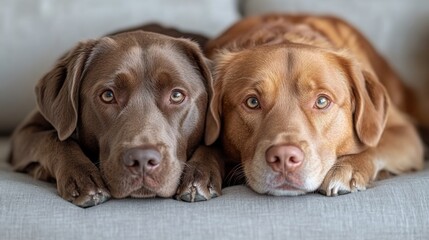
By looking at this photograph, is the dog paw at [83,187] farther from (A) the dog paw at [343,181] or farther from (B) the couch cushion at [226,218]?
(A) the dog paw at [343,181]

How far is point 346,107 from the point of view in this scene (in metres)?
3.30

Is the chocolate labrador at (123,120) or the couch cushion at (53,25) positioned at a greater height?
the chocolate labrador at (123,120)

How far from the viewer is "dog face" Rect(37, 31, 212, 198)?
9.57 feet

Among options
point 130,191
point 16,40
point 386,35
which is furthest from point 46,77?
point 386,35

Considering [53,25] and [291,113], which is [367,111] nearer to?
[291,113]

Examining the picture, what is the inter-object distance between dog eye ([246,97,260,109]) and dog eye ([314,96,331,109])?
0.80 feet

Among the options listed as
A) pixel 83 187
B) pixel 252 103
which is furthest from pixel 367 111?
pixel 83 187

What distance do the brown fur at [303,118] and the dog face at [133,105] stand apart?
15 centimetres

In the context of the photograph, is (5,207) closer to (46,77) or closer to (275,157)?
(46,77)

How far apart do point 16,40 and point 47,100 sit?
1373 mm

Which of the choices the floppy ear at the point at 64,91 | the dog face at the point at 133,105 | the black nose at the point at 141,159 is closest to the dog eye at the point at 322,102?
the dog face at the point at 133,105

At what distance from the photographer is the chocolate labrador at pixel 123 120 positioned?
2.93 metres

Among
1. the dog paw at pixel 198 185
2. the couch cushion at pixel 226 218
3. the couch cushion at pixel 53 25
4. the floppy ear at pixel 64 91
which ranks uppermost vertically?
the floppy ear at pixel 64 91

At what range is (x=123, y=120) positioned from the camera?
307 cm
